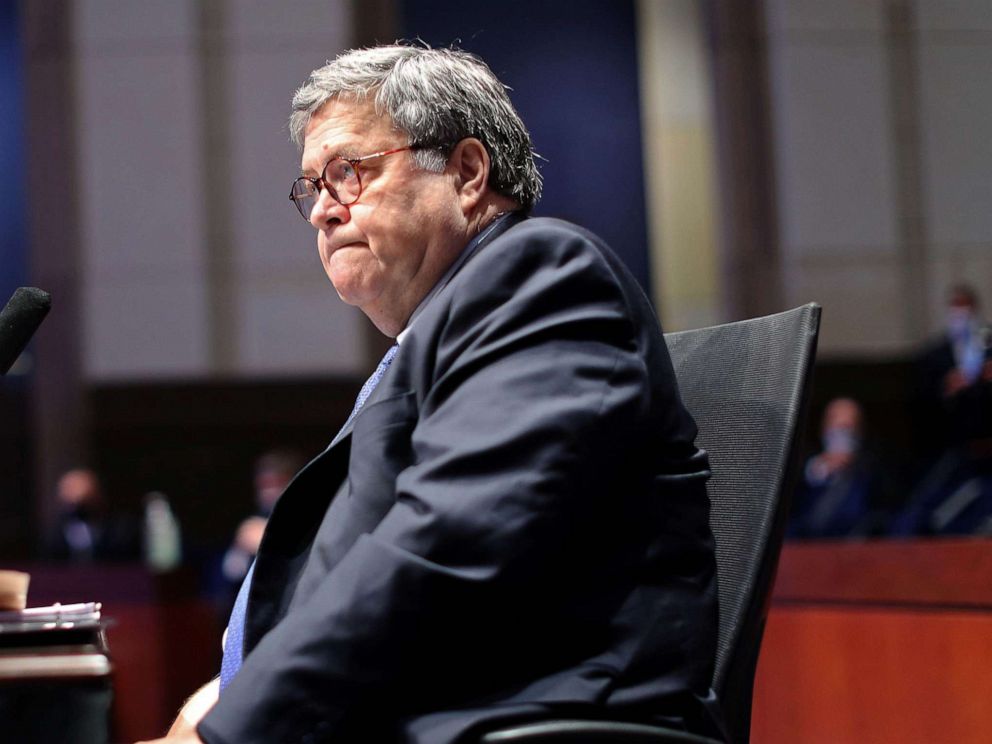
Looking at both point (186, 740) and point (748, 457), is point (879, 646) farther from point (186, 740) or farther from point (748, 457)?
point (186, 740)

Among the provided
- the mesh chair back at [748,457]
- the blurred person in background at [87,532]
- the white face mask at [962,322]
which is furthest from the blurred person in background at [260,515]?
the mesh chair back at [748,457]

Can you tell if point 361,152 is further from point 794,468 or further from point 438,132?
point 794,468

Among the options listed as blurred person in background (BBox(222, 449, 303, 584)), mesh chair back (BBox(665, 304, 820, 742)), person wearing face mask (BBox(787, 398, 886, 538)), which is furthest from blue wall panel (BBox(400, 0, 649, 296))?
mesh chair back (BBox(665, 304, 820, 742))

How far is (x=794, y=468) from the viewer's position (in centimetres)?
167

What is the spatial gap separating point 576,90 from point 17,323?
8.05 m

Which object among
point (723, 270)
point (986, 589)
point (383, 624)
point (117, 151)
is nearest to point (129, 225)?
point (117, 151)

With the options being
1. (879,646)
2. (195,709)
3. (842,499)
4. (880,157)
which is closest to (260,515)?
(842,499)

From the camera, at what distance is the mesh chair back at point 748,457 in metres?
1.62

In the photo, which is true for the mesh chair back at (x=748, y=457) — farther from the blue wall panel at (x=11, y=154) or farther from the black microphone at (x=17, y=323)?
the blue wall panel at (x=11, y=154)

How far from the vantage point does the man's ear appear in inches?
72.2

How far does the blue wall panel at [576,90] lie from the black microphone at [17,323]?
7.50 meters

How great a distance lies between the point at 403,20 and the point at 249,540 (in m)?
3.98

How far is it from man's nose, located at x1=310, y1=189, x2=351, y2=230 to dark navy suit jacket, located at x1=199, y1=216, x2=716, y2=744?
0.33 meters

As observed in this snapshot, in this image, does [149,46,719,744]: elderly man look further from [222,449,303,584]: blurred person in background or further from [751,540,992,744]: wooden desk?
[222,449,303,584]: blurred person in background
